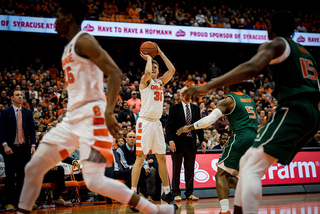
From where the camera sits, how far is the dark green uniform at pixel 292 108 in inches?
109

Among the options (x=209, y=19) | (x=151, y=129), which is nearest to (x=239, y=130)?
(x=151, y=129)

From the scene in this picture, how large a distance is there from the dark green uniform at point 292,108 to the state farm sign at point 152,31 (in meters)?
16.1

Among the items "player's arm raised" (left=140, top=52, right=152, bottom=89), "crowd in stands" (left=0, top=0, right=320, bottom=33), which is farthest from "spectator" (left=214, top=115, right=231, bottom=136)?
"crowd in stands" (left=0, top=0, right=320, bottom=33)

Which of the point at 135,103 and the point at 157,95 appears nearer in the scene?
the point at 157,95

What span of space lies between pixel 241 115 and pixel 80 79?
265 centimetres

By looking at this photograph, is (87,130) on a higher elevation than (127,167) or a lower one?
higher

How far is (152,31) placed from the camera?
63.4ft

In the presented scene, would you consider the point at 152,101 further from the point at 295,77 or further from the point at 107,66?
the point at 295,77

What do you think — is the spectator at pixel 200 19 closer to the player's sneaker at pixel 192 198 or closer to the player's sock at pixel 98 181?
the player's sneaker at pixel 192 198

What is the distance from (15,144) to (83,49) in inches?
195

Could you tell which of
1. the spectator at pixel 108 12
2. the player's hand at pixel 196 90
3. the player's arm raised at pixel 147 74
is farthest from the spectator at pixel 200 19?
the player's hand at pixel 196 90

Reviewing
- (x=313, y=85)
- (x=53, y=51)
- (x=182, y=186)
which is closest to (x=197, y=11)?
(x=53, y=51)

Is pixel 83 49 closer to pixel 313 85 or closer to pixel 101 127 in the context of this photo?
pixel 101 127

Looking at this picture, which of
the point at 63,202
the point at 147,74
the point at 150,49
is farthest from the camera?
the point at 63,202
